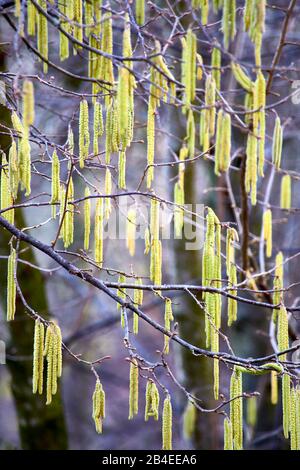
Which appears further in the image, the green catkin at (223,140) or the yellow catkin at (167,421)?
the yellow catkin at (167,421)

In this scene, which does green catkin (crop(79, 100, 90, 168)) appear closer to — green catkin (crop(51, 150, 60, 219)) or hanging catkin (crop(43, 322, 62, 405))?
green catkin (crop(51, 150, 60, 219))

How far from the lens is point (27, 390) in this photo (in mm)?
5031

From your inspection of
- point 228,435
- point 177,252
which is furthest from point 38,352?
point 177,252

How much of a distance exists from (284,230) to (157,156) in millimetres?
1625

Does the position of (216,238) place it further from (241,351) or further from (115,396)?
(115,396)

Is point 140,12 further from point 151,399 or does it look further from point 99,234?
point 151,399

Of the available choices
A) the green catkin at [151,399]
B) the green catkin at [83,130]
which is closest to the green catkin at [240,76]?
the green catkin at [83,130]

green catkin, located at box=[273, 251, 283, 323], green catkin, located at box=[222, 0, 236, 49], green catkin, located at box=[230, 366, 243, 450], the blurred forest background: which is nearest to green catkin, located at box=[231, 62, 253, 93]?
green catkin, located at box=[222, 0, 236, 49]

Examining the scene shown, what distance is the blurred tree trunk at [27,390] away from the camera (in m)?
5.01

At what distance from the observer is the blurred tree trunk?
5.01m

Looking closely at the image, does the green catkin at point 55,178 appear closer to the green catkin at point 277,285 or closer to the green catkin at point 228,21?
the green catkin at point 228,21

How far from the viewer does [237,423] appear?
87.0 inches
